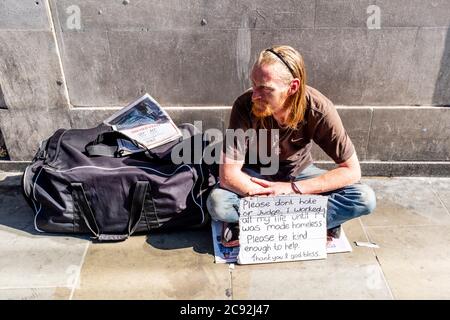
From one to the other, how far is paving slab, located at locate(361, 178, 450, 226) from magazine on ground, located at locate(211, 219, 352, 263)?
0.33 metres

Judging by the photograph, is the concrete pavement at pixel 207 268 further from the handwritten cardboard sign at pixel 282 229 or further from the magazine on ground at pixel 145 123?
the magazine on ground at pixel 145 123

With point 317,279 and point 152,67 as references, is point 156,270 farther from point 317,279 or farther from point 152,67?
point 152,67

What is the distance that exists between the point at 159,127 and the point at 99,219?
0.78m

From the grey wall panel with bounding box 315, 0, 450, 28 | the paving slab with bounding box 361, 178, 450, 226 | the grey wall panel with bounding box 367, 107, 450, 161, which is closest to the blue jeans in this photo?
the paving slab with bounding box 361, 178, 450, 226

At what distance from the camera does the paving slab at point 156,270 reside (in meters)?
2.39

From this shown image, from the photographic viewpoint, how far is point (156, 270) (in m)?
2.55

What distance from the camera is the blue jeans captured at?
2.56 m

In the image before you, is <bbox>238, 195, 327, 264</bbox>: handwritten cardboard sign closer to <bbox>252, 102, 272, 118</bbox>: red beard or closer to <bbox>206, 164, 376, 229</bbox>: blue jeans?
<bbox>206, 164, 376, 229</bbox>: blue jeans

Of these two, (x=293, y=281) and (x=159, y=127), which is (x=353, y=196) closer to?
(x=293, y=281)

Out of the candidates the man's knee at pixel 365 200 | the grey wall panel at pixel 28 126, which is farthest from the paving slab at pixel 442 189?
the grey wall panel at pixel 28 126

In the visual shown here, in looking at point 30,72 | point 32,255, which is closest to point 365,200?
point 32,255

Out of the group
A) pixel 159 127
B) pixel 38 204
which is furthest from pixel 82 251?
pixel 159 127

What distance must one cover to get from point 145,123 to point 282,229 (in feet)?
4.08

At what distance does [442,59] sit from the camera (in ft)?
10.2
